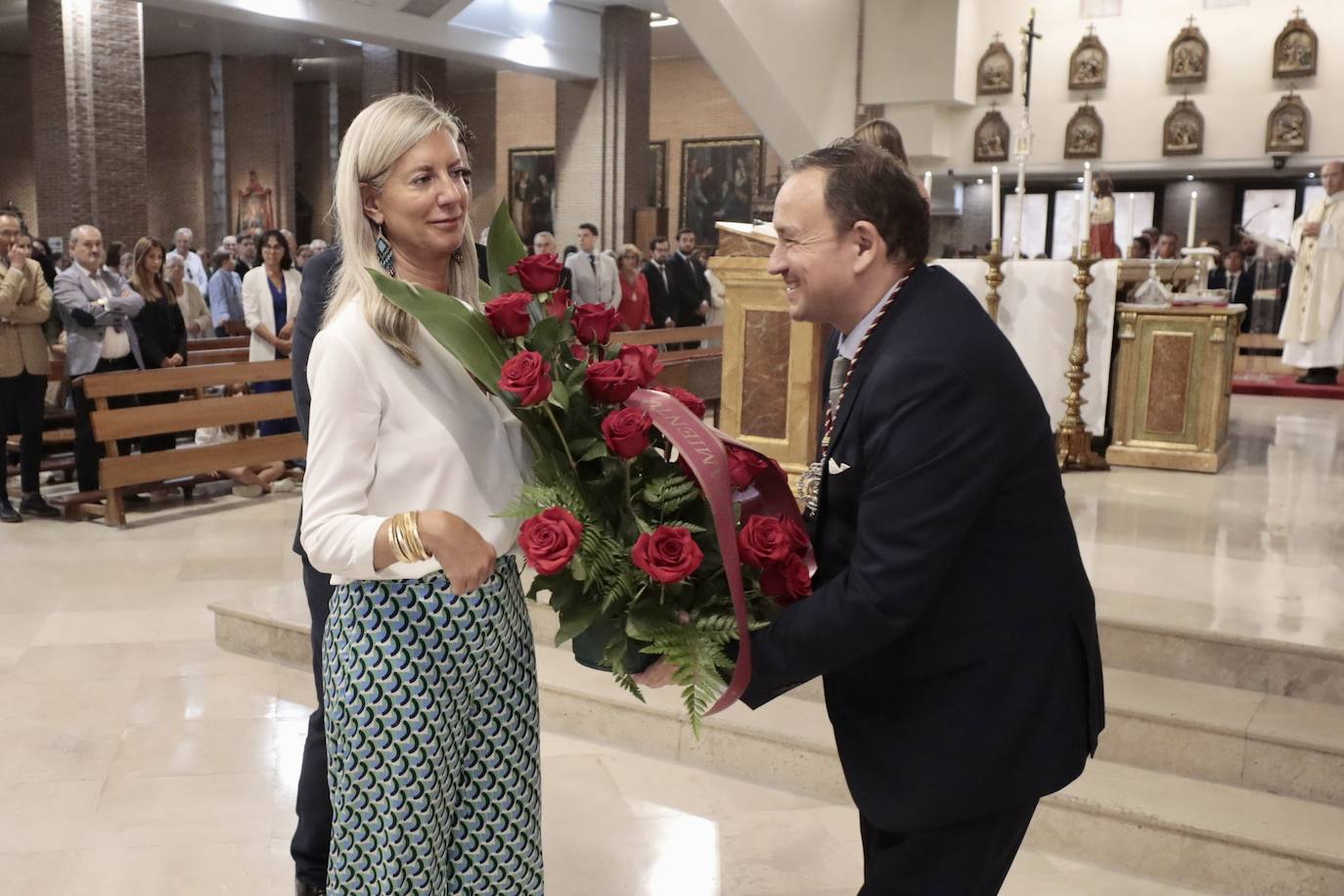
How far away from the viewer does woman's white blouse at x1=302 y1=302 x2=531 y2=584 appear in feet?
5.57

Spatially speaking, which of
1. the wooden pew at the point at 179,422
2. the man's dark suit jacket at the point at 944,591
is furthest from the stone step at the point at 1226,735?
the wooden pew at the point at 179,422

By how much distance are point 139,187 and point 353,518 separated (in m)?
13.6

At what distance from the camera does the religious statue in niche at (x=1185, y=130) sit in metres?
14.4

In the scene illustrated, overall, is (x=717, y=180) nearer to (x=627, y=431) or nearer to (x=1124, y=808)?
(x=1124, y=808)

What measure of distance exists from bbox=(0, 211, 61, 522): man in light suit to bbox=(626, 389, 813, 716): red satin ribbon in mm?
6229

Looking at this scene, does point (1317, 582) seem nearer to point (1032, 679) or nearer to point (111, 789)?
point (1032, 679)

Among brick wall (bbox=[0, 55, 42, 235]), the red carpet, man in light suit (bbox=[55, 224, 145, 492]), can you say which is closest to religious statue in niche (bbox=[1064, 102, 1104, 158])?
the red carpet

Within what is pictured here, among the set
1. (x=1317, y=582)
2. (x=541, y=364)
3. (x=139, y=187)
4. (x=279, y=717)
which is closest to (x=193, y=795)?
(x=279, y=717)

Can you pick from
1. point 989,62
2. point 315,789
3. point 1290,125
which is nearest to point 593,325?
point 315,789

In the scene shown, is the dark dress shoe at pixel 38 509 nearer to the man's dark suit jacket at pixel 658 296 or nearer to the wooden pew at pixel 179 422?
the wooden pew at pixel 179 422

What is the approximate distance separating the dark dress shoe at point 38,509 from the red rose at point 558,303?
6.31m

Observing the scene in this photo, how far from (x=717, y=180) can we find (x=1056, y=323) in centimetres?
1668

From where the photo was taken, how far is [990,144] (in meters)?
14.9

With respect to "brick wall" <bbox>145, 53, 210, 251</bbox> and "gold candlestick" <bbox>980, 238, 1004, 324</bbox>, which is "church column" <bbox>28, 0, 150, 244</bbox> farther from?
"gold candlestick" <bbox>980, 238, 1004, 324</bbox>
